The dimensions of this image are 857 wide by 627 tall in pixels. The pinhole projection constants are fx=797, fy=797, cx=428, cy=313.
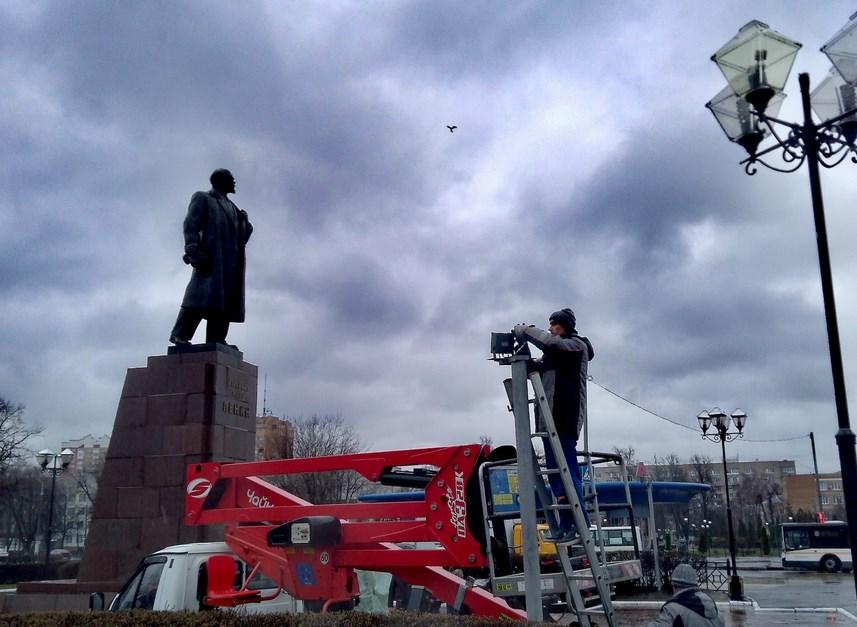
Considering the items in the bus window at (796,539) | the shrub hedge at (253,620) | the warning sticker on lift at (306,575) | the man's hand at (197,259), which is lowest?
the bus window at (796,539)

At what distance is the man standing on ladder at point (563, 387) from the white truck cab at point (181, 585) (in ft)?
9.61

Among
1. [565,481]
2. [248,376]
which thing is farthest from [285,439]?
[565,481]

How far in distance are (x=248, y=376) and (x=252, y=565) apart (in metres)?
4.67

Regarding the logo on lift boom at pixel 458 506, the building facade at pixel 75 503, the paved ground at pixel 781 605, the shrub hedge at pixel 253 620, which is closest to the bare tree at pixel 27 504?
the building facade at pixel 75 503

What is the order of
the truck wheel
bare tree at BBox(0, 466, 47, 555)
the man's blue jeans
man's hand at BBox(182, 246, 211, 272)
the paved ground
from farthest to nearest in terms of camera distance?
bare tree at BBox(0, 466, 47, 555) → the truck wheel → the paved ground → man's hand at BBox(182, 246, 211, 272) → the man's blue jeans

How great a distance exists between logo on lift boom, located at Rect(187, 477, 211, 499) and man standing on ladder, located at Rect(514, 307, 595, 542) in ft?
12.5

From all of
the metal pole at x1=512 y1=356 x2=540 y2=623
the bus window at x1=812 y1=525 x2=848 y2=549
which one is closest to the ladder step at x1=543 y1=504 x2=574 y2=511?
the metal pole at x1=512 y1=356 x2=540 y2=623

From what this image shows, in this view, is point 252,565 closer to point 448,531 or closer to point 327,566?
point 327,566

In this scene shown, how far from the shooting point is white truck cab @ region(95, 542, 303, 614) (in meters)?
6.94

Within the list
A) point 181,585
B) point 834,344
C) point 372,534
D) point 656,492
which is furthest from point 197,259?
point 656,492

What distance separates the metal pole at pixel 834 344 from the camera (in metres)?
7.00

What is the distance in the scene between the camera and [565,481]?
563 cm

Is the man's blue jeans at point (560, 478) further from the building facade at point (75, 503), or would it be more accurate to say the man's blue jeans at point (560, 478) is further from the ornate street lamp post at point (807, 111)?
the building facade at point (75, 503)

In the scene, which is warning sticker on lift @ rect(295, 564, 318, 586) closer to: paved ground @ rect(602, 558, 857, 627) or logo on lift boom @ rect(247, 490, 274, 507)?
logo on lift boom @ rect(247, 490, 274, 507)
